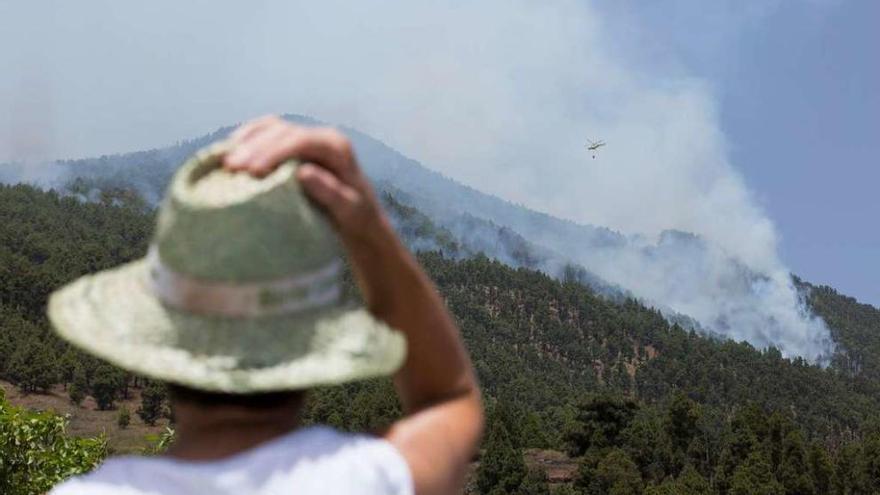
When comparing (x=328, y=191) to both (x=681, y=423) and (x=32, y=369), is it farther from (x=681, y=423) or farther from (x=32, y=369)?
(x=32, y=369)

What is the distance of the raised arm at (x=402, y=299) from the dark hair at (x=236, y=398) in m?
0.20

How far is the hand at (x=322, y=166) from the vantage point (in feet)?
4.76

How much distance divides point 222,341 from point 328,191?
30 centimetres

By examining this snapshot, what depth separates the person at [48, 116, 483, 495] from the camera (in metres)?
1.41

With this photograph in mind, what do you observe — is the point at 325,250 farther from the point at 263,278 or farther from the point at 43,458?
the point at 43,458

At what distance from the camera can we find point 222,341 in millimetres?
1434

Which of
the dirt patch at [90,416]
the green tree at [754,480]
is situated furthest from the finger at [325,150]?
the dirt patch at [90,416]

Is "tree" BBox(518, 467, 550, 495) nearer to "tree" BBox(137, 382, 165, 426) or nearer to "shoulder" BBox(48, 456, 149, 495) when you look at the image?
"tree" BBox(137, 382, 165, 426)

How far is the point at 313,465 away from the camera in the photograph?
1430 millimetres

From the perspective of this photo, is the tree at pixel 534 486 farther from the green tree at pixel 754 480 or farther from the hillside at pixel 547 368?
the green tree at pixel 754 480

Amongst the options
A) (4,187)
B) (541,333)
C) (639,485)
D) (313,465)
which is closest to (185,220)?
(313,465)

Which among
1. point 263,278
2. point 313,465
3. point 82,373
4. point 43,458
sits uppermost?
point 263,278

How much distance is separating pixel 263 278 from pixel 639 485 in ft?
149

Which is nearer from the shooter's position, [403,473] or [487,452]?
[403,473]
